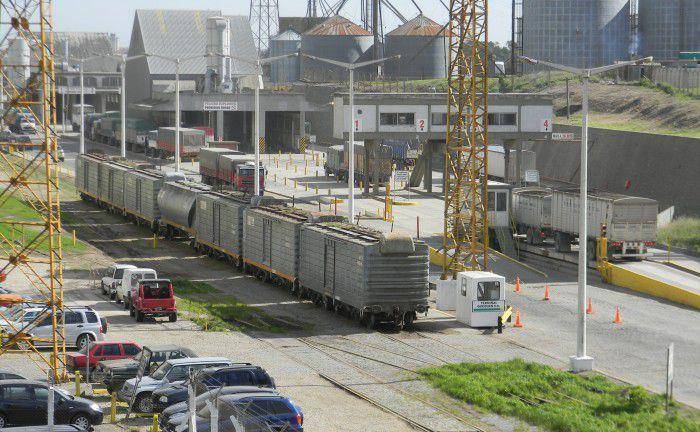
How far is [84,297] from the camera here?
173 ft

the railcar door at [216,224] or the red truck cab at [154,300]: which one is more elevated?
the railcar door at [216,224]

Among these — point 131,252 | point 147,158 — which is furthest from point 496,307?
point 147,158

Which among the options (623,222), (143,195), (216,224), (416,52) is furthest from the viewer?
(416,52)

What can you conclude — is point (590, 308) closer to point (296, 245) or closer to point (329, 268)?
point (329, 268)

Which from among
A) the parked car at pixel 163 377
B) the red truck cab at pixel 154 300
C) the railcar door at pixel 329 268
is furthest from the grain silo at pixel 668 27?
the parked car at pixel 163 377

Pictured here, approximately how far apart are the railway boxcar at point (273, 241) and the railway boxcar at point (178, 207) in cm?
918

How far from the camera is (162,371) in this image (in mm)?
33312

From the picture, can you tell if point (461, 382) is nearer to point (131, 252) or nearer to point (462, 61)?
point (462, 61)

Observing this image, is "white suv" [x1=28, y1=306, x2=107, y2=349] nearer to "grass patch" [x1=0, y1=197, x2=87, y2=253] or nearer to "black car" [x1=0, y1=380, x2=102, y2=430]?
"black car" [x1=0, y1=380, x2=102, y2=430]

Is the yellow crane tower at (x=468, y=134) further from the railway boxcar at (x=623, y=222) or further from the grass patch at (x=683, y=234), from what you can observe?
the grass patch at (x=683, y=234)

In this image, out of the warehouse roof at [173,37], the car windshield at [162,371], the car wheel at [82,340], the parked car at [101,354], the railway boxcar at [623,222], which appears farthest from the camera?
the warehouse roof at [173,37]

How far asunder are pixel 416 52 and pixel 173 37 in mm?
31854

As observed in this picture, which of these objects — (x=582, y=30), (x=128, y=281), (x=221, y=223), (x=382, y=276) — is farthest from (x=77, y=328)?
(x=582, y=30)

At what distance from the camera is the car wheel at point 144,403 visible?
107 feet
